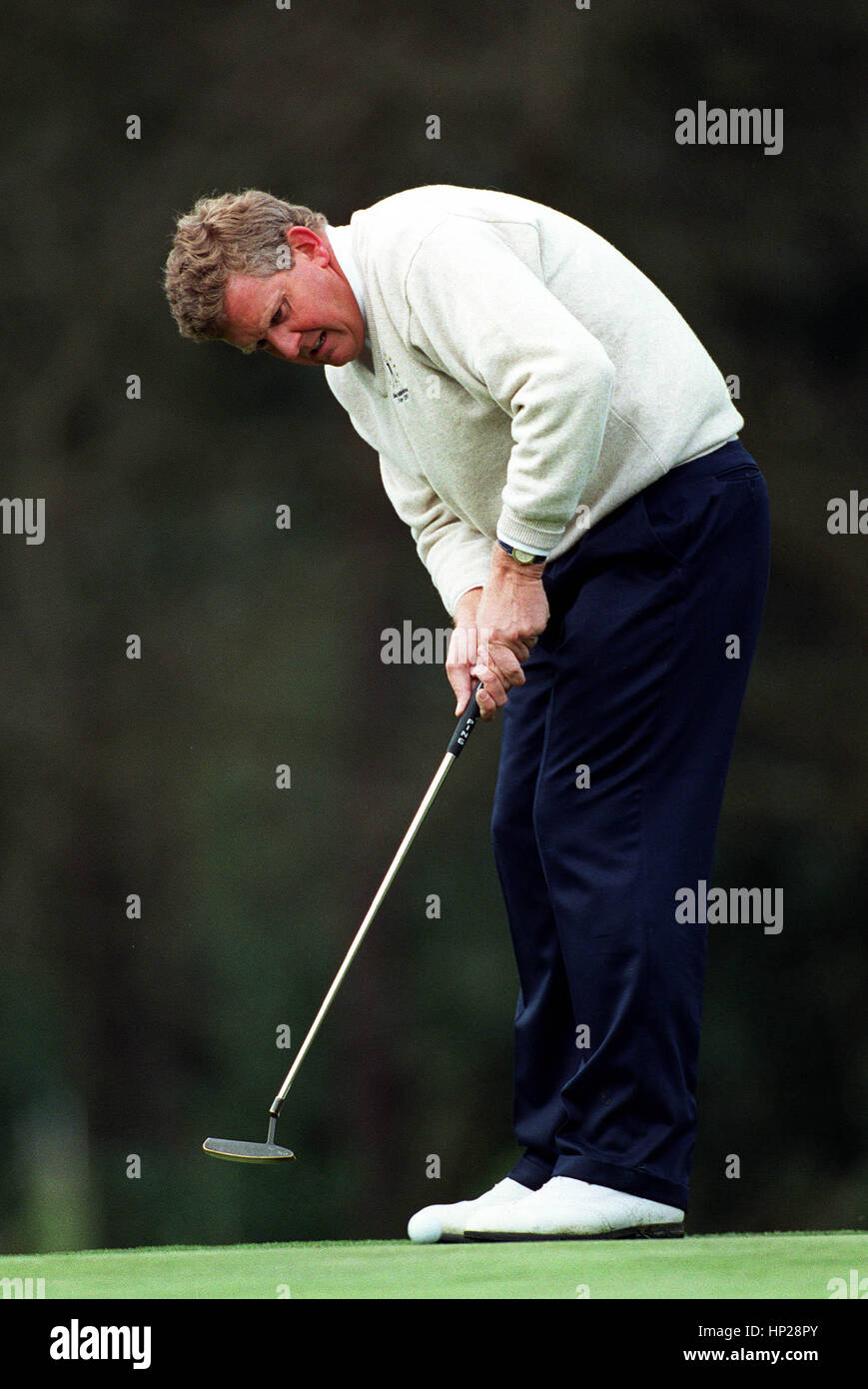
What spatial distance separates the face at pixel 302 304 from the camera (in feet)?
6.86

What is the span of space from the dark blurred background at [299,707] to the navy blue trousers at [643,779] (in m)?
2.03

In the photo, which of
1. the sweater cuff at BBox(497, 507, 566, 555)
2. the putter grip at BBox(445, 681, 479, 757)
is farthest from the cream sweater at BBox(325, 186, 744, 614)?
the putter grip at BBox(445, 681, 479, 757)

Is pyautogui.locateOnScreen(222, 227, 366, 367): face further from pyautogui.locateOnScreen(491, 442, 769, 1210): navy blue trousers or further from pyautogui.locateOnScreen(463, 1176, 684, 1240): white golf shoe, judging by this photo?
pyautogui.locateOnScreen(463, 1176, 684, 1240): white golf shoe

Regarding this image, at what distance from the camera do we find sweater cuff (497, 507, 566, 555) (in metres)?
1.98

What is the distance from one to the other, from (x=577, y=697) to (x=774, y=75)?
2.46 m

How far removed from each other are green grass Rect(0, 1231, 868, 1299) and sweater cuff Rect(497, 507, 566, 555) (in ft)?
2.48

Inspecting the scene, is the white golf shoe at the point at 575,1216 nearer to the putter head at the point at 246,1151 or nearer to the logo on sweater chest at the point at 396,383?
the putter head at the point at 246,1151

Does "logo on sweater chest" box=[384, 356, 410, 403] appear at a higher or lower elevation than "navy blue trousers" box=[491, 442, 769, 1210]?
higher

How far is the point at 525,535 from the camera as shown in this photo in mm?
1989

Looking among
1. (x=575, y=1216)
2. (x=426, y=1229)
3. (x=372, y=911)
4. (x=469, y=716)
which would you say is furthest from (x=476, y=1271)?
(x=469, y=716)

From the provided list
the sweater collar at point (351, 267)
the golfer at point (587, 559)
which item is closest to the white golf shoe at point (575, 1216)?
the golfer at point (587, 559)

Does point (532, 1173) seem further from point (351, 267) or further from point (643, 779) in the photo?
point (351, 267)

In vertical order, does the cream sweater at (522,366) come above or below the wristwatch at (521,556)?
above

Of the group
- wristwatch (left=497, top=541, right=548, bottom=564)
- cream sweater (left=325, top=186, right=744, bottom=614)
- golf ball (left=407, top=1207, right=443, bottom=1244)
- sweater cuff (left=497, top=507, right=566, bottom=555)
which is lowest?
golf ball (left=407, top=1207, right=443, bottom=1244)
